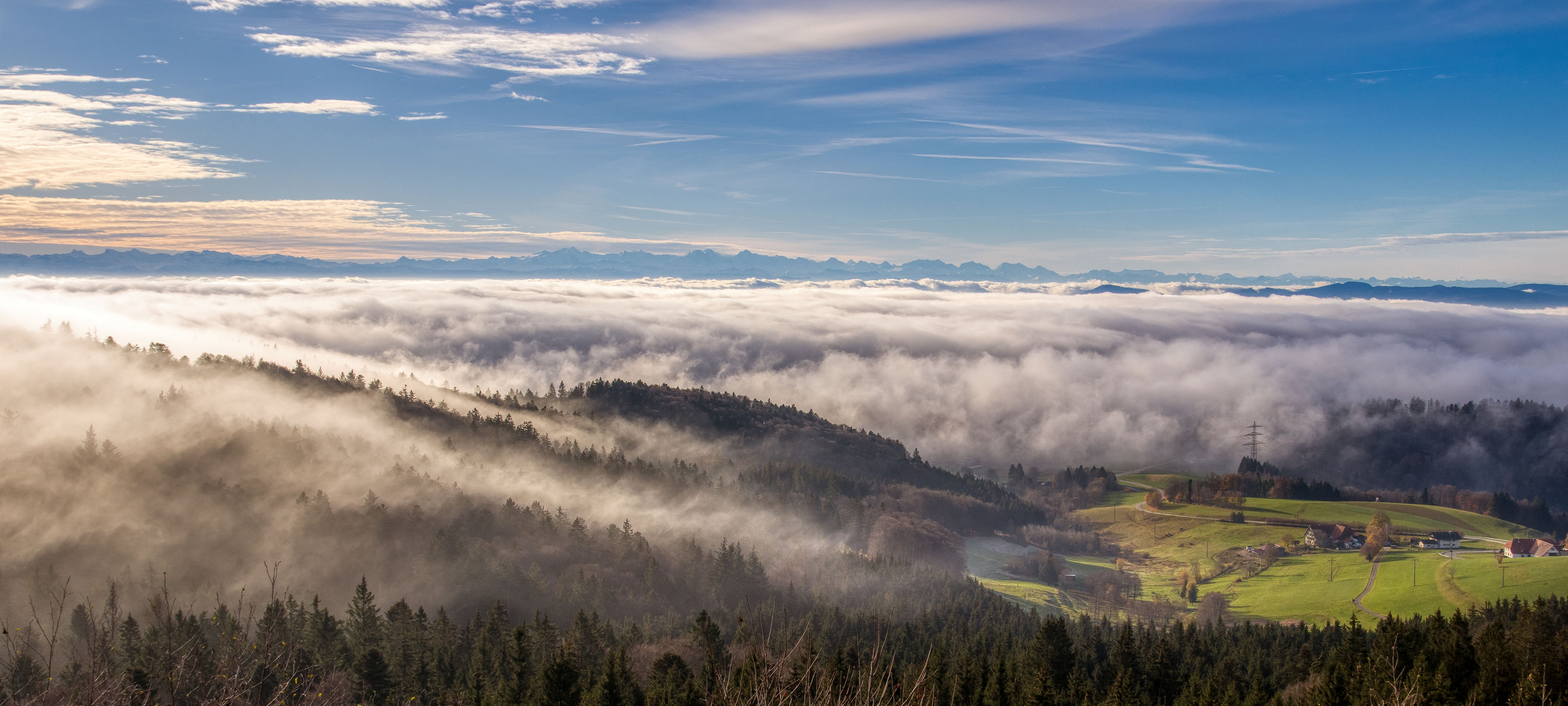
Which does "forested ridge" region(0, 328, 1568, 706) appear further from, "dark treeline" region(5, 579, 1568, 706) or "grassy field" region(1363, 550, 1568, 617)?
"grassy field" region(1363, 550, 1568, 617)

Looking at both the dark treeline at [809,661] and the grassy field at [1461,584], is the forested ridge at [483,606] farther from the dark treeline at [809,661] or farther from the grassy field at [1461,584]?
the grassy field at [1461,584]

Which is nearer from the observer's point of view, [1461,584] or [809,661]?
[809,661]

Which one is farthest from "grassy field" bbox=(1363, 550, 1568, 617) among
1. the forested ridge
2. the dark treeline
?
the forested ridge

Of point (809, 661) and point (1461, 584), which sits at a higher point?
point (809, 661)

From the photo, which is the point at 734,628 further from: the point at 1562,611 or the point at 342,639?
the point at 1562,611

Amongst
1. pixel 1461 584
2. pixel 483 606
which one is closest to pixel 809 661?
pixel 483 606

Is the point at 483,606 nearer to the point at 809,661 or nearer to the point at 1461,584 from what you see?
the point at 809,661

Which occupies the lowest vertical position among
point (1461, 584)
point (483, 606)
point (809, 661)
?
point (483, 606)

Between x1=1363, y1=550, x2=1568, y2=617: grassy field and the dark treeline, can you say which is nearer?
the dark treeline

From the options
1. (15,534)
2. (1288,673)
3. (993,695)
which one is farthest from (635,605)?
(15,534)

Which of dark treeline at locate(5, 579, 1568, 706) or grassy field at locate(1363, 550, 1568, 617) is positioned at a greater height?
dark treeline at locate(5, 579, 1568, 706)
